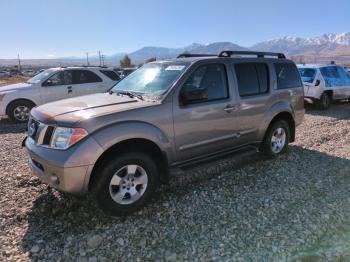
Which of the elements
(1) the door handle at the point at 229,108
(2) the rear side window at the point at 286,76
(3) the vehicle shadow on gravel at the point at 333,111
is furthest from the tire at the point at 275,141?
(3) the vehicle shadow on gravel at the point at 333,111

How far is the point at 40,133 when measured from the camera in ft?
12.5

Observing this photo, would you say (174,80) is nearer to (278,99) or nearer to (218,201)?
(218,201)

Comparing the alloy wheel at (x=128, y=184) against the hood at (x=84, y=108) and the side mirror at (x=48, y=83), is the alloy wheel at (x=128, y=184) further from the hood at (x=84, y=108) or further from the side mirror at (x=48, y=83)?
the side mirror at (x=48, y=83)

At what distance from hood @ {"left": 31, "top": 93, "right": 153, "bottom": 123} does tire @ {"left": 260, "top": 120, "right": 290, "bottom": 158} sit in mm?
2632

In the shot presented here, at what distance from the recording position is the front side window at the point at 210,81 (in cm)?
455

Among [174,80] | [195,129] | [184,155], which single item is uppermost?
[174,80]

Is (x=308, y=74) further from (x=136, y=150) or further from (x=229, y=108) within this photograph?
(x=136, y=150)

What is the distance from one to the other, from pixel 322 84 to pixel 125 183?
1015cm

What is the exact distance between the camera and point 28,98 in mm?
9828

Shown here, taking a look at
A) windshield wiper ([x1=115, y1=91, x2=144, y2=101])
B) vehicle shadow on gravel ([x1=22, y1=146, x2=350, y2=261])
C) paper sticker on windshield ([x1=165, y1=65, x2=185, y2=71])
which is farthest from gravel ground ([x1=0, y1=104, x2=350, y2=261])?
paper sticker on windshield ([x1=165, y1=65, x2=185, y2=71])

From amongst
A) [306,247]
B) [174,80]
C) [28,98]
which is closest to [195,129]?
[174,80]

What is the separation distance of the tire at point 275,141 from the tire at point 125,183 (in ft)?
8.26

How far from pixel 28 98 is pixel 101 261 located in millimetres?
7933

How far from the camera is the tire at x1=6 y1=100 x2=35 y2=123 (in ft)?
32.0
